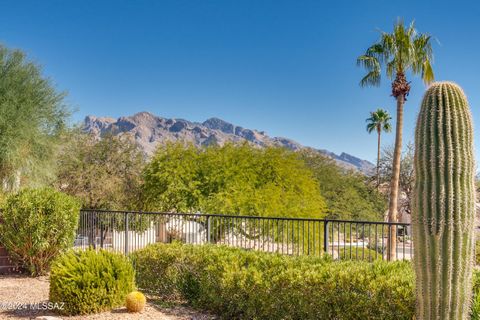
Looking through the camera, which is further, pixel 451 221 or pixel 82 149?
pixel 82 149

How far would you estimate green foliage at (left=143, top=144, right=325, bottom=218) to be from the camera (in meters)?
17.4

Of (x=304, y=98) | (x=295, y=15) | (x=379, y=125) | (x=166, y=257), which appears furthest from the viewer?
(x=304, y=98)

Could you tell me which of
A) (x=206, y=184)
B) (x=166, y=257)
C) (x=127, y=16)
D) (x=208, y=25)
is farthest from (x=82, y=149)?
(x=166, y=257)

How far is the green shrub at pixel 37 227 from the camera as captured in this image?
28.4 feet

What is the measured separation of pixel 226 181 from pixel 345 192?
1852 cm

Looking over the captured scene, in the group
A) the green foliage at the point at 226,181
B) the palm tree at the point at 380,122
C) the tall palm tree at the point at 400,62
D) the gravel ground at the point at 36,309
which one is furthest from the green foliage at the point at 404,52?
the palm tree at the point at 380,122

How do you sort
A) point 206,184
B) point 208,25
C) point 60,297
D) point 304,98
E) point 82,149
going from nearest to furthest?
point 60,297 < point 206,184 < point 82,149 < point 208,25 < point 304,98

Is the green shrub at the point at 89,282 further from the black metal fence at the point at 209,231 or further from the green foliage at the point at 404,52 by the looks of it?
the green foliage at the point at 404,52

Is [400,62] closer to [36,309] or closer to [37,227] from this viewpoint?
[37,227]

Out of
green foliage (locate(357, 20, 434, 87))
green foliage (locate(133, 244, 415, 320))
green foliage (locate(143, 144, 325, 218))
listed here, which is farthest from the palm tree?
green foliage (locate(133, 244, 415, 320))

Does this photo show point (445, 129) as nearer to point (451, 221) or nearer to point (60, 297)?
point (451, 221)

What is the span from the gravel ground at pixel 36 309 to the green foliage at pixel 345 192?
2369cm

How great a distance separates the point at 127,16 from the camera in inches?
1331

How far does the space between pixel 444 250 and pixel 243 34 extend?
1466 inches
